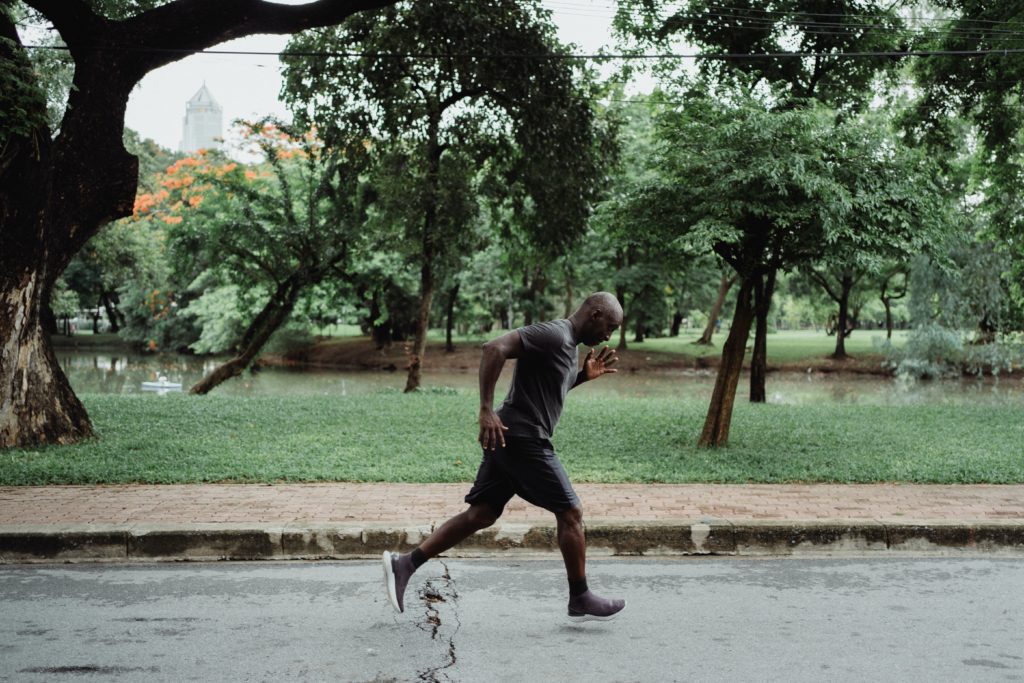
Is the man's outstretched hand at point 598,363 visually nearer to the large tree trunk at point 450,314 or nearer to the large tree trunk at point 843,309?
the large tree trunk at point 450,314

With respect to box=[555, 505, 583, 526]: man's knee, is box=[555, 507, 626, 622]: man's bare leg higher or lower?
lower

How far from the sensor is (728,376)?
424 inches

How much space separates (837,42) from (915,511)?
542 inches

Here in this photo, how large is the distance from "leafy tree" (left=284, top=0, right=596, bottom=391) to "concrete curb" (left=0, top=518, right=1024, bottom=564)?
9.84 meters

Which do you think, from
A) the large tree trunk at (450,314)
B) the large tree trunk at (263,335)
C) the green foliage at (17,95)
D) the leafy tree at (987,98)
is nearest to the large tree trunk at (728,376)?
the leafy tree at (987,98)

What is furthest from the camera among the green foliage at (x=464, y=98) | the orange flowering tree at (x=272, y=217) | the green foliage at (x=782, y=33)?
the orange flowering tree at (x=272, y=217)

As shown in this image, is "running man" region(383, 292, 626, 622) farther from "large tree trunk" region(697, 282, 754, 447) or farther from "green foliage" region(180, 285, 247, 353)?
"green foliage" region(180, 285, 247, 353)

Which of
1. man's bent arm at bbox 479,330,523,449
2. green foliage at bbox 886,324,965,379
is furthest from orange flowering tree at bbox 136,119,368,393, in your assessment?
green foliage at bbox 886,324,965,379

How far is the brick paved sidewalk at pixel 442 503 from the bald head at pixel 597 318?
2.27m

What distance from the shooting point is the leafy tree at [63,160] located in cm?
983

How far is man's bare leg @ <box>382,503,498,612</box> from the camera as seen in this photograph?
487cm

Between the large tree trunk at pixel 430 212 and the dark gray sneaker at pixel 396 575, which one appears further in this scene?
the large tree trunk at pixel 430 212

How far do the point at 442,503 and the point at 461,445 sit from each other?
3.37 metres

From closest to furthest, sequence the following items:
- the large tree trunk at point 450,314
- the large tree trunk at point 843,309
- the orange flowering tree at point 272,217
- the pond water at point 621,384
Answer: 1. the orange flowering tree at point 272,217
2. the pond water at point 621,384
3. the large tree trunk at point 843,309
4. the large tree trunk at point 450,314
